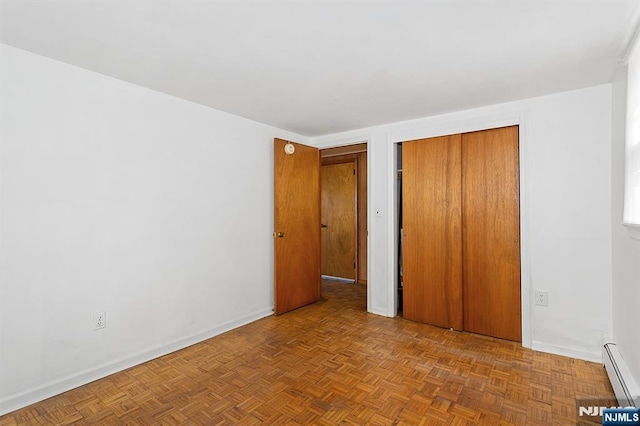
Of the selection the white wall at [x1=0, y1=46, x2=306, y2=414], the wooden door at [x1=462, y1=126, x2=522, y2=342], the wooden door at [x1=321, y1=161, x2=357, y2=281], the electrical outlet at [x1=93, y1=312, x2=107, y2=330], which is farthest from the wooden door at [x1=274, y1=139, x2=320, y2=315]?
the wooden door at [x1=462, y1=126, x2=522, y2=342]

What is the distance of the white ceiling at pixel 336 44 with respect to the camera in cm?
163

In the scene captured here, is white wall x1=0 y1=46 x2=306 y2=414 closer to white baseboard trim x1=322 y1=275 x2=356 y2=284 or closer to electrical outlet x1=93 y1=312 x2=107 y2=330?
electrical outlet x1=93 y1=312 x2=107 y2=330

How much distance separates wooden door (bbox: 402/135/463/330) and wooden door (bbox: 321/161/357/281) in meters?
1.94

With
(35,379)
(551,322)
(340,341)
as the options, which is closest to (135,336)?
(35,379)

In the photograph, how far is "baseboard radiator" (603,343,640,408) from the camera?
5.91 ft

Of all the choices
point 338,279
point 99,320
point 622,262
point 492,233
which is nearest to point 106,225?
point 99,320

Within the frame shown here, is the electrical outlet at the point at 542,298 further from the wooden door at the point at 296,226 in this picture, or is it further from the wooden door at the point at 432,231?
the wooden door at the point at 296,226

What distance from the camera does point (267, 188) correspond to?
390cm

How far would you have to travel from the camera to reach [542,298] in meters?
2.86

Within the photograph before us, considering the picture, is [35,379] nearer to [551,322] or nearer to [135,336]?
[135,336]

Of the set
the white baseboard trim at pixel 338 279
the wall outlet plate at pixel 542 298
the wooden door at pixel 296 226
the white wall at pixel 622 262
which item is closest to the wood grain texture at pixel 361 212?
the white baseboard trim at pixel 338 279

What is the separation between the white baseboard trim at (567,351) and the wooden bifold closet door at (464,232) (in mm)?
186

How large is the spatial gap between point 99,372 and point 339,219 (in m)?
4.09

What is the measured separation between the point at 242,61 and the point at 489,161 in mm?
2486
